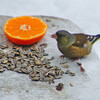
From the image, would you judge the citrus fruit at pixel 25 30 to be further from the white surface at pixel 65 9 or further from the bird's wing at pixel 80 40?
the white surface at pixel 65 9

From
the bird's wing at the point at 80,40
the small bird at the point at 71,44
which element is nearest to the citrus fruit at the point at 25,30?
the small bird at the point at 71,44

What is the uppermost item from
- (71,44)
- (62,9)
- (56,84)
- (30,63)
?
(71,44)

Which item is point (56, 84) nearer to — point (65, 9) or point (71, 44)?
point (71, 44)

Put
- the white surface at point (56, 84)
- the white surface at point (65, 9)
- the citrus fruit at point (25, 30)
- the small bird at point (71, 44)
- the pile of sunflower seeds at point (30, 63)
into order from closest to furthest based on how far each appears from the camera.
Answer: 1. the white surface at point (56, 84)
2. the pile of sunflower seeds at point (30, 63)
3. the small bird at point (71, 44)
4. the citrus fruit at point (25, 30)
5. the white surface at point (65, 9)

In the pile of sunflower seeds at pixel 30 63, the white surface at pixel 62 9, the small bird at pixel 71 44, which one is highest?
the small bird at pixel 71 44

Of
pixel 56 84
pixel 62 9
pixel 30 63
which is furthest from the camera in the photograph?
pixel 62 9

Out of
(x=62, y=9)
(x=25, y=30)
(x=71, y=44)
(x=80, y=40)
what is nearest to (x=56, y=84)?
(x=71, y=44)

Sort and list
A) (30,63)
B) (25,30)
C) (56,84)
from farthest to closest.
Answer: (25,30), (30,63), (56,84)
